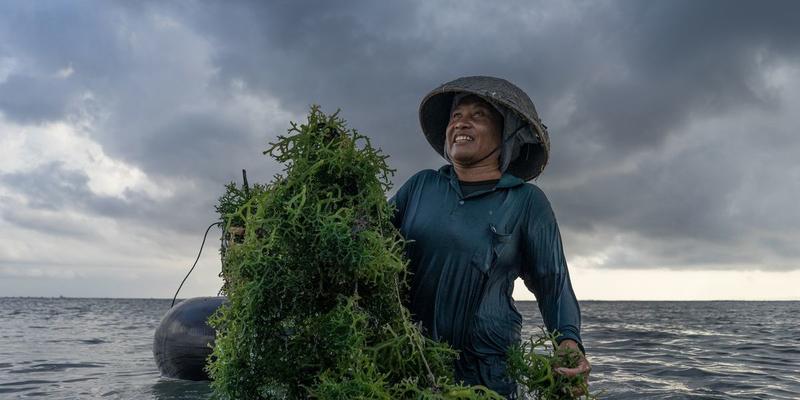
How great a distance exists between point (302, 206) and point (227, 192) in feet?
2.39

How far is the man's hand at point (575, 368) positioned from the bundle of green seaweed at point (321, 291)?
0.54 m

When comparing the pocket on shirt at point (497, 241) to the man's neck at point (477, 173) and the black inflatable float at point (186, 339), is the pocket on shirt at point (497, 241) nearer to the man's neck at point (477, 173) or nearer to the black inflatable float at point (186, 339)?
the man's neck at point (477, 173)

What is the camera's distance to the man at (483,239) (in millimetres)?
3396

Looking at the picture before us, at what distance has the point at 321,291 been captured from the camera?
9.07 feet

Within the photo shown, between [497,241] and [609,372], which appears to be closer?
[497,241]

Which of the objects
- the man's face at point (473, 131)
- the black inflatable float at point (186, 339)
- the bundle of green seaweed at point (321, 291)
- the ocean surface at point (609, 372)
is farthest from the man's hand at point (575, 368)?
the black inflatable float at point (186, 339)

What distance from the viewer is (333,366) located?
107 inches

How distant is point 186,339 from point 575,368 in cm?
887

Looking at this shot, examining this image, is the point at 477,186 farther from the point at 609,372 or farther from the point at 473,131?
the point at 609,372

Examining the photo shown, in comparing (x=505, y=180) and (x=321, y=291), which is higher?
(x=505, y=180)

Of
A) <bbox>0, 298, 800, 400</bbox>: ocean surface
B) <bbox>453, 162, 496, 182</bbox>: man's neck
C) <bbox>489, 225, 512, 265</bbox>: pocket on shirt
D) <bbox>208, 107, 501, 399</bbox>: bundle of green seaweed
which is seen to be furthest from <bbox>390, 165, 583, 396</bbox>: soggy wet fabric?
<bbox>0, 298, 800, 400</bbox>: ocean surface

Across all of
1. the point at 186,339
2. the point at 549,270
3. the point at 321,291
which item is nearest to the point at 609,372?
the point at 186,339

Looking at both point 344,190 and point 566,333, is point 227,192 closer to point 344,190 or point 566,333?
point 344,190

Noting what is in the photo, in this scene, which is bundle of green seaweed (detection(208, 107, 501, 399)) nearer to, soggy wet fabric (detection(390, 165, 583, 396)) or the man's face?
soggy wet fabric (detection(390, 165, 583, 396))
